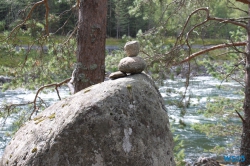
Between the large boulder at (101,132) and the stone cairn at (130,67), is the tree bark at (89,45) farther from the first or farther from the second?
the large boulder at (101,132)

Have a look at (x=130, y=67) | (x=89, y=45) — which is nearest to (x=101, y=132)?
(x=130, y=67)

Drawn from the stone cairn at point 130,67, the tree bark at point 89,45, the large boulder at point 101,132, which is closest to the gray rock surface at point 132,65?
the stone cairn at point 130,67

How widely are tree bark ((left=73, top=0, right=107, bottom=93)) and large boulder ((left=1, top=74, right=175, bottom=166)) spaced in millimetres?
1637

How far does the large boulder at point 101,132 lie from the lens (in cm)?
311

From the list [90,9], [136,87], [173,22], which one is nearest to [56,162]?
[136,87]

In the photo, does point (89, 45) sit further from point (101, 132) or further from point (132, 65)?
point (101, 132)

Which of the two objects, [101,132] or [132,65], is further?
[132,65]

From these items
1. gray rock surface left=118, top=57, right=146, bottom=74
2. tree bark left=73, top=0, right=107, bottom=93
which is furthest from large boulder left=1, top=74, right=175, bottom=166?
tree bark left=73, top=0, right=107, bottom=93

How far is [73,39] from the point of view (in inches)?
272

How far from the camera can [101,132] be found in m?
3.17

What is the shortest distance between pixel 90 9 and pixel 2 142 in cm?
719

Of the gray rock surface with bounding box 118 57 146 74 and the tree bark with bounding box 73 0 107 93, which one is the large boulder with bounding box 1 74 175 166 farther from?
the tree bark with bounding box 73 0 107 93

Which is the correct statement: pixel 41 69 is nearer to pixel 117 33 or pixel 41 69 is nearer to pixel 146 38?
pixel 146 38

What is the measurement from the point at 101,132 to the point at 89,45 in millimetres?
2312
